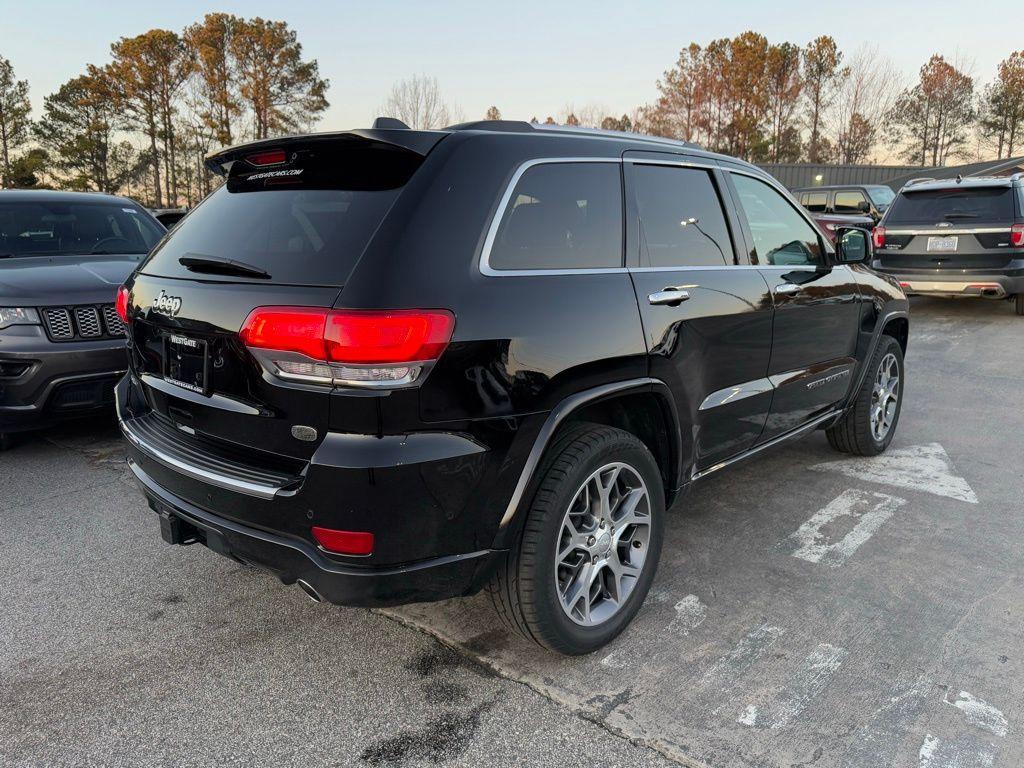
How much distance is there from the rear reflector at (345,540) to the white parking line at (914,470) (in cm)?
342

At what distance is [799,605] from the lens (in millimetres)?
3031

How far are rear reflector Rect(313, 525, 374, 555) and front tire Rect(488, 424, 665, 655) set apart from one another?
0.48m

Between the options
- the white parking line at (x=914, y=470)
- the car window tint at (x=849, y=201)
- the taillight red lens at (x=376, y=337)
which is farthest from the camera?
the car window tint at (x=849, y=201)

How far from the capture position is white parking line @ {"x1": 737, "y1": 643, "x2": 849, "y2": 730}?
233 cm

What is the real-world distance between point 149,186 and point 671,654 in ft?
167

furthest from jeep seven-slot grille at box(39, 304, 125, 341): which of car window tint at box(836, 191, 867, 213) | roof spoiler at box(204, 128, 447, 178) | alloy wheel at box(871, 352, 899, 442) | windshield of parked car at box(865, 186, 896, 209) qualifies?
windshield of parked car at box(865, 186, 896, 209)

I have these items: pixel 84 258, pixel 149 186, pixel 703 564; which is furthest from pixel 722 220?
pixel 149 186

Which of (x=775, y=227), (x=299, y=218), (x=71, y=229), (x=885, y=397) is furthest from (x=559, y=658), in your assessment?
(x=71, y=229)

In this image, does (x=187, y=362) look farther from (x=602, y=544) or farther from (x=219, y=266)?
(x=602, y=544)

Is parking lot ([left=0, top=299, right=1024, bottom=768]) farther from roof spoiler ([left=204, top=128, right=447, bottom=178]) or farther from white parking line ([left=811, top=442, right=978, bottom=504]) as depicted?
roof spoiler ([left=204, top=128, right=447, bottom=178])

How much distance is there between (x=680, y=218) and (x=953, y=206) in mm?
8498

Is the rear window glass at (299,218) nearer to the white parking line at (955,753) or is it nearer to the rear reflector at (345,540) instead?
the rear reflector at (345,540)

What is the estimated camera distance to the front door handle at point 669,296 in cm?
277

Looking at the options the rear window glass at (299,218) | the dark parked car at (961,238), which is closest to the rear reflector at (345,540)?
the rear window glass at (299,218)
